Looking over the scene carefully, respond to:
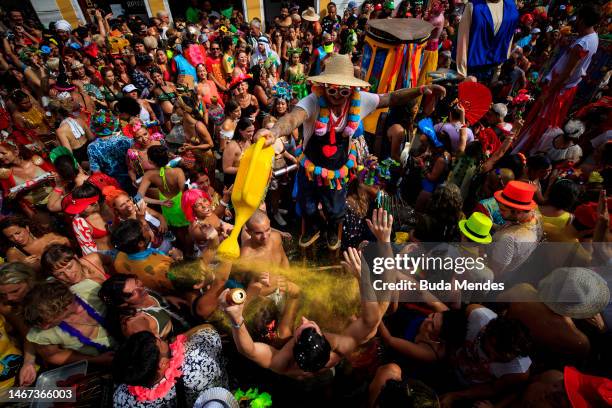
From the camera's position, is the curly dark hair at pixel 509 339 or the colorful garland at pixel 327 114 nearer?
the curly dark hair at pixel 509 339

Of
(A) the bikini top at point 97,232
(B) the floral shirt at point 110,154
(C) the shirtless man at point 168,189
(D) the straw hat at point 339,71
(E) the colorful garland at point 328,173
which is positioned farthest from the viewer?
(B) the floral shirt at point 110,154

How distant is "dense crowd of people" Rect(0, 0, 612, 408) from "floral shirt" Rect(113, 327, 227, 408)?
0.04ft

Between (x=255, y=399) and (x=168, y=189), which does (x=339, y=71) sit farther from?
(x=255, y=399)

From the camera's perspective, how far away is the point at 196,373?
6.56 feet

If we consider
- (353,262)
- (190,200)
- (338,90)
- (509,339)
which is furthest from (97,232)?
(509,339)

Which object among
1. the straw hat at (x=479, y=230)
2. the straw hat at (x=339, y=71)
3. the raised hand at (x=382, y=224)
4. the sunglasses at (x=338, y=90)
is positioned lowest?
the straw hat at (x=479, y=230)

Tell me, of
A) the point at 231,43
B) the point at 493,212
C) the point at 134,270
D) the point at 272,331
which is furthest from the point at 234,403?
the point at 231,43

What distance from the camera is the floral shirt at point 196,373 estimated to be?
5.98 ft

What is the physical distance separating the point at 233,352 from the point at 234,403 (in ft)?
3.25

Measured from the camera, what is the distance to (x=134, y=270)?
2713mm

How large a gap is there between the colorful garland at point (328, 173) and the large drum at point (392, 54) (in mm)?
2172

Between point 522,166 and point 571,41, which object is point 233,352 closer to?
point 522,166

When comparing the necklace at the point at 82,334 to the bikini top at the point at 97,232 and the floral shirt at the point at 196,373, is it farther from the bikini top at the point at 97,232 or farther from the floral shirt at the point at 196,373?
the bikini top at the point at 97,232

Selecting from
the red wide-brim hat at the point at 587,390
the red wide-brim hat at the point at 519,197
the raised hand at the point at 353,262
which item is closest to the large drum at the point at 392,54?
the red wide-brim hat at the point at 519,197
